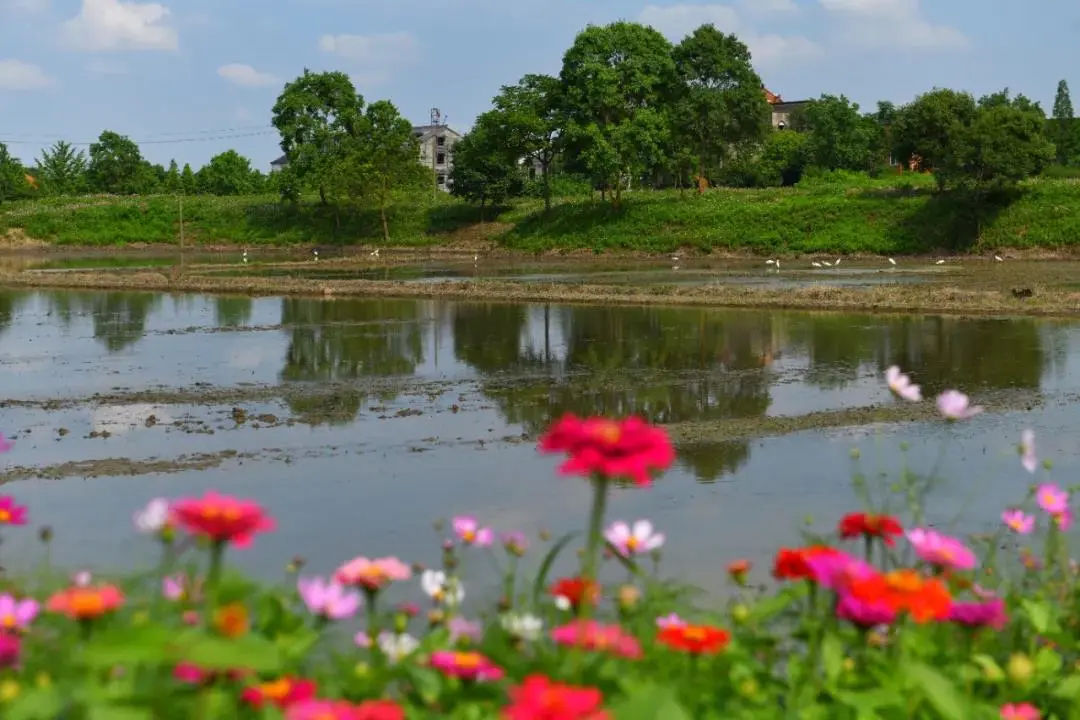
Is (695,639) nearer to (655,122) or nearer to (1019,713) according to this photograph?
(1019,713)

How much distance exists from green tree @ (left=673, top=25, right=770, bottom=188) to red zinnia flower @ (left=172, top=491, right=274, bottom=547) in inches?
2113

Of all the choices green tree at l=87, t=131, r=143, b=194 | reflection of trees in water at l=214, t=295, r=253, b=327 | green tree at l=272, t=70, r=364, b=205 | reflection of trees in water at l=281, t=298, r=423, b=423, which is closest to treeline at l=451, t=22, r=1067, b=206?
green tree at l=272, t=70, r=364, b=205

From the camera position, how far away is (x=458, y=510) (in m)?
8.80

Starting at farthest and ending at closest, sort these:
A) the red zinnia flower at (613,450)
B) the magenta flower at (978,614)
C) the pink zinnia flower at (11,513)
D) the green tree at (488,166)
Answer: the green tree at (488,166) → the pink zinnia flower at (11,513) → the magenta flower at (978,614) → the red zinnia flower at (613,450)

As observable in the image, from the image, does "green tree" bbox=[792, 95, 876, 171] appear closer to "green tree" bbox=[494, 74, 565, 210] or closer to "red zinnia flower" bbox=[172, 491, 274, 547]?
"green tree" bbox=[494, 74, 565, 210]

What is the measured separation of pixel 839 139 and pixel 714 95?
911 cm

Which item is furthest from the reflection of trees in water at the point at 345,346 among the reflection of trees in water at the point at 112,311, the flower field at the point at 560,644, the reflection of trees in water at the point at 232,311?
the flower field at the point at 560,644

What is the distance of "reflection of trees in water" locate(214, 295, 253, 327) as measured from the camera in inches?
959

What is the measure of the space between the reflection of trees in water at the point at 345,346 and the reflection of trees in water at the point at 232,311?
32.6 inches

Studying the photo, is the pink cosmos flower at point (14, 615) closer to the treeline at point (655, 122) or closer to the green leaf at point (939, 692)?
the green leaf at point (939, 692)

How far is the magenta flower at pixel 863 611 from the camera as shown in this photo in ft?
8.56

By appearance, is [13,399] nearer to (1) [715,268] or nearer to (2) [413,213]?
(1) [715,268]

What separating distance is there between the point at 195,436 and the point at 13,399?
3.74 m

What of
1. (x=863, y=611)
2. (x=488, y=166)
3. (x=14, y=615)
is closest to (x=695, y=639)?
(x=863, y=611)
